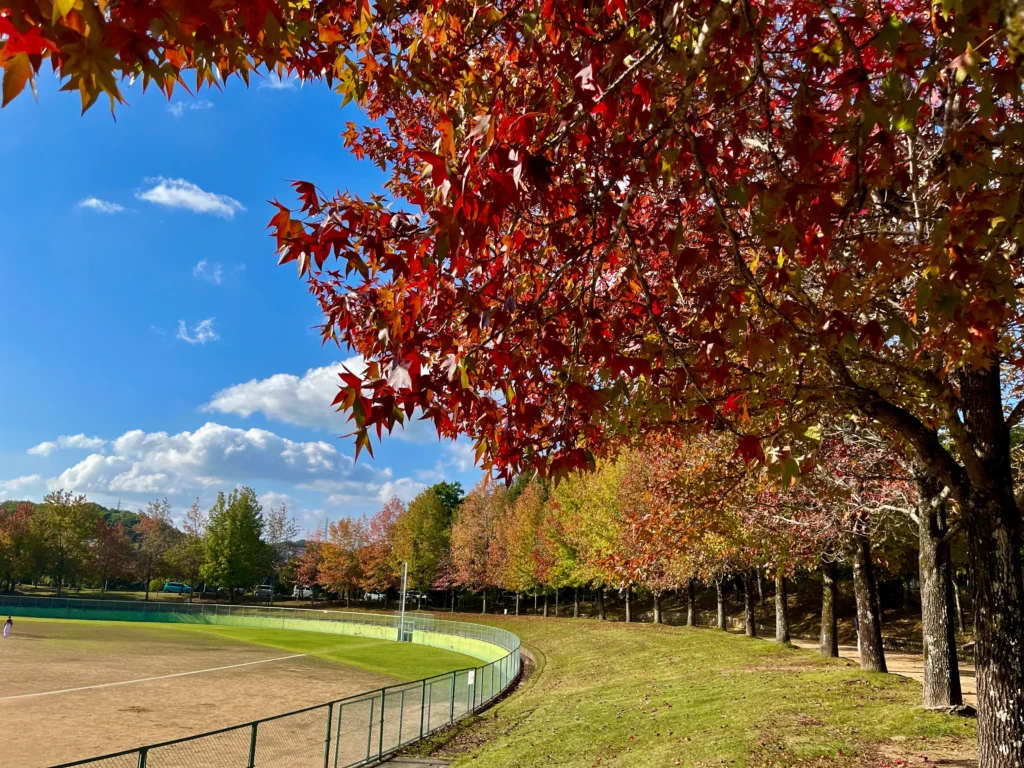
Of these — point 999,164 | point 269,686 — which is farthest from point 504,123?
point 269,686

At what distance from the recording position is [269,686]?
29312 mm

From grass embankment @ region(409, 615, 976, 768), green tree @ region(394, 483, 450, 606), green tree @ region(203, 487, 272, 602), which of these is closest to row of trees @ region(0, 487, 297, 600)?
green tree @ region(203, 487, 272, 602)

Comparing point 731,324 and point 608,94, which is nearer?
point 608,94

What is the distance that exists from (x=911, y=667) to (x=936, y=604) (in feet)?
46.8

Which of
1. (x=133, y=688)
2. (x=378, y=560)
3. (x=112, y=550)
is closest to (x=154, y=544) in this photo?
(x=112, y=550)

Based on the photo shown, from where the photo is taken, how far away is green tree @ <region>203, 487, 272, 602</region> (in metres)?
79.8

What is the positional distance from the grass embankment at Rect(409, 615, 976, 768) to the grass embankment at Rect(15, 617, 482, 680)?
1198 cm

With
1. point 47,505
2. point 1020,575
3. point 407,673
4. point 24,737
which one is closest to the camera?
point 1020,575

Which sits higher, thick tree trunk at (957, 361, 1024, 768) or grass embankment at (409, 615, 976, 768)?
thick tree trunk at (957, 361, 1024, 768)

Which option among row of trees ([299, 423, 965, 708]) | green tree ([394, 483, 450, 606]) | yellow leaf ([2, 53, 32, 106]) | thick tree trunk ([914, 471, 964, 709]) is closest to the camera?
yellow leaf ([2, 53, 32, 106])

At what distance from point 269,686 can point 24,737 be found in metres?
11.4

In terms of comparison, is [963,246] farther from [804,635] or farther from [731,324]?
[804,635]

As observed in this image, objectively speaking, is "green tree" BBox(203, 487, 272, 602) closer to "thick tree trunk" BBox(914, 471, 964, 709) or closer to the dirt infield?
the dirt infield

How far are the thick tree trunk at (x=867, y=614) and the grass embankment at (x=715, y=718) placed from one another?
0.69 m
